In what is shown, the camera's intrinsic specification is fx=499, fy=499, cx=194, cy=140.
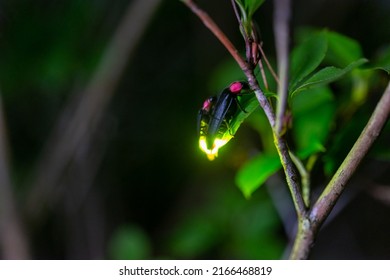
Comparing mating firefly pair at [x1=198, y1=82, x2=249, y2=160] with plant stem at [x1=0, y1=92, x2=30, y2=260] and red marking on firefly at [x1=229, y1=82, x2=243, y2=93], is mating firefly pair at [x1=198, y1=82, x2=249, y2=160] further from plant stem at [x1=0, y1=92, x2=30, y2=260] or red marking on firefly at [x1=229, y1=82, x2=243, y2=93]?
plant stem at [x1=0, y1=92, x2=30, y2=260]

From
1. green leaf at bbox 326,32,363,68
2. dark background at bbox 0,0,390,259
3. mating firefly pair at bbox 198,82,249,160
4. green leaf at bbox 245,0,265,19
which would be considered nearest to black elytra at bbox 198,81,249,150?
mating firefly pair at bbox 198,82,249,160

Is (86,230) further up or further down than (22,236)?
further down

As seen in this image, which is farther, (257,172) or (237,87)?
(257,172)

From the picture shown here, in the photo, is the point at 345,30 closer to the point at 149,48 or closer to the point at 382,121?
the point at 149,48

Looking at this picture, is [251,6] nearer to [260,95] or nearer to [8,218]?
[260,95]

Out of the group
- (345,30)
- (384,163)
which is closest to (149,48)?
(345,30)

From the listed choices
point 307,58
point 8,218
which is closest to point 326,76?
point 307,58
